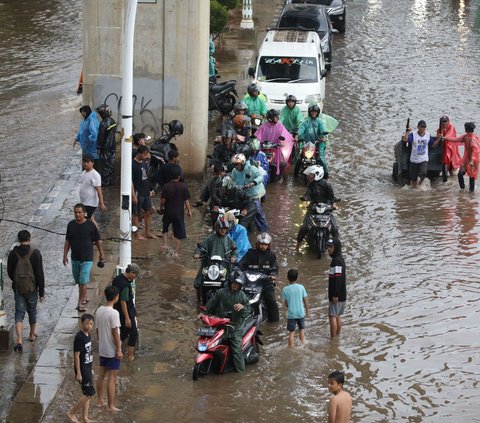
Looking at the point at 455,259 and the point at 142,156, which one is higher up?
the point at 142,156

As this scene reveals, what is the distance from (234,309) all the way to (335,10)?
24786mm

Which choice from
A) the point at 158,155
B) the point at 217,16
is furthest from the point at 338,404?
the point at 217,16

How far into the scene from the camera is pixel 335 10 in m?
37.4

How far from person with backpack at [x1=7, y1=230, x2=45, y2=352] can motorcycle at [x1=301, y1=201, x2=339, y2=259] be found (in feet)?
17.1

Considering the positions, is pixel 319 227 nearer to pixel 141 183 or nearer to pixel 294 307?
pixel 141 183

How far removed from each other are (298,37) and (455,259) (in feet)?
38.1

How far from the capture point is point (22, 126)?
25328 mm

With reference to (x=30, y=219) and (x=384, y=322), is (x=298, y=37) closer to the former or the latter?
(x=30, y=219)

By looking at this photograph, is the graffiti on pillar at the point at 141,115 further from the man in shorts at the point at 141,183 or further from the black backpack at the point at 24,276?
the black backpack at the point at 24,276

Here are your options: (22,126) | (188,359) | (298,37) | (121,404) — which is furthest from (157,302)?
(298,37)

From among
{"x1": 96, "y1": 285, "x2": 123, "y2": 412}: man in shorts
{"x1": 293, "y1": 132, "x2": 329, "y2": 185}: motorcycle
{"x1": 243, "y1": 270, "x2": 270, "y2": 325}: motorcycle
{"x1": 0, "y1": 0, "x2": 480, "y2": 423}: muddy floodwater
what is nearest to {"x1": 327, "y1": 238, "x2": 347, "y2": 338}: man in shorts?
{"x1": 0, "y1": 0, "x2": 480, "y2": 423}: muddy floodwater

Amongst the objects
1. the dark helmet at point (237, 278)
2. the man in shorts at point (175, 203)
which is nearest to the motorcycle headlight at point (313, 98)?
the man in shorts at point (175, 203)

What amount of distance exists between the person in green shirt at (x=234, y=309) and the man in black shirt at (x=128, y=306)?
80 cm

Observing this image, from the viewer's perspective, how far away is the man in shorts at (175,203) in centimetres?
1770
